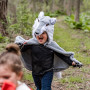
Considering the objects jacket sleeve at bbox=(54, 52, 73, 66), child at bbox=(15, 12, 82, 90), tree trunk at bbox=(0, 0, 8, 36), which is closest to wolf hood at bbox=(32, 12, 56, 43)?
child at bbox=(15, 12, 82, 90)

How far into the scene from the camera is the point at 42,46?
3.64 meters

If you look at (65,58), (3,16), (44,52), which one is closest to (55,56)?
(65,58)

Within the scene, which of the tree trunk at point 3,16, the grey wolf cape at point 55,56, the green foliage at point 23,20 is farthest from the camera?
the green foliage at point 23,20

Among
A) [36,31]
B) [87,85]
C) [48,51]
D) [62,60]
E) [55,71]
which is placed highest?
[36,31]

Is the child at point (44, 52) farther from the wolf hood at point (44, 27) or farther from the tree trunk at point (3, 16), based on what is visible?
the tree trunk at point (3, 16)

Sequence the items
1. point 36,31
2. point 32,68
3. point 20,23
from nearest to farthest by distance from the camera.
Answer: point 36,31
point 32,68
point 20,23

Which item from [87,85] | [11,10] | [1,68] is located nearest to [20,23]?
[11,10]

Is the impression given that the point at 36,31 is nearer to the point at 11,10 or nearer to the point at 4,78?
the point at 4,78

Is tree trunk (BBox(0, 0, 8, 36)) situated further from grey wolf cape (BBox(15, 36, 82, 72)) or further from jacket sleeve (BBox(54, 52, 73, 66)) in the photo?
jacket sleeve (BBox(54, 52, 73, 66))

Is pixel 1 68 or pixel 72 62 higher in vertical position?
pixel 1 68

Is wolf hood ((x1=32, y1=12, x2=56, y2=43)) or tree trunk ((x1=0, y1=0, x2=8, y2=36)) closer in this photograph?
wolf hood ((x1=32, y1=12, x2=56, y2=43))

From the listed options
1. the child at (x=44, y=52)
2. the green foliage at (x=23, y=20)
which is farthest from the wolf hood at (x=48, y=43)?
the green foliage at (x=23, y=20)

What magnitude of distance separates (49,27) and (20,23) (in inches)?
299

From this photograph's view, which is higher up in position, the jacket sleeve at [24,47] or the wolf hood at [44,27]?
the wolf hood at [44,27]
